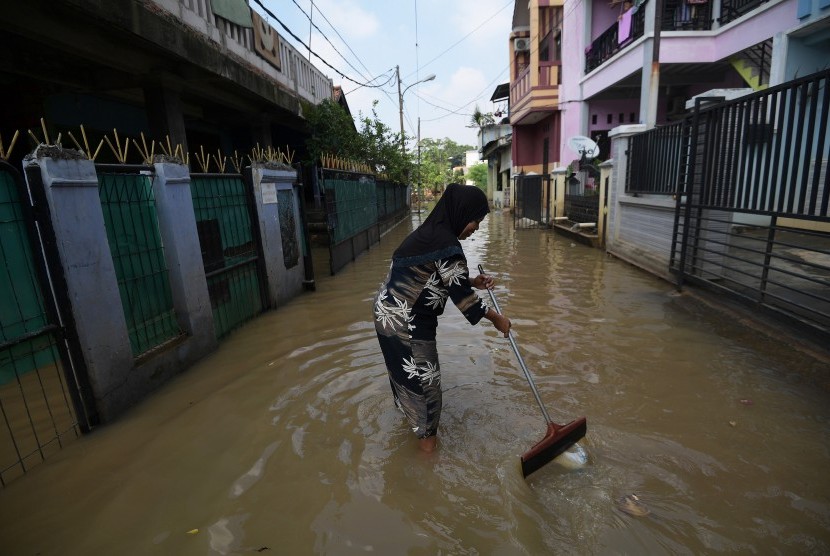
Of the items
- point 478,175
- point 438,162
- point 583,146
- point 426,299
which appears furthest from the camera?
point 438,162

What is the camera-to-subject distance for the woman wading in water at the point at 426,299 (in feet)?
8.42

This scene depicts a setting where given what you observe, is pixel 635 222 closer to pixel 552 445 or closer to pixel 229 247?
pixel 552 445

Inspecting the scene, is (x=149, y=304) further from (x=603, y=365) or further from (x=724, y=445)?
(x=724, y=445)

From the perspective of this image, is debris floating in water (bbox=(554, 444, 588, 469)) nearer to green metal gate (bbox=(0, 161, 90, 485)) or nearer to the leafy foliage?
green metal gate (bbox=(0, 161, 90, 485))

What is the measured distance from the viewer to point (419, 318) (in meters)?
2.70

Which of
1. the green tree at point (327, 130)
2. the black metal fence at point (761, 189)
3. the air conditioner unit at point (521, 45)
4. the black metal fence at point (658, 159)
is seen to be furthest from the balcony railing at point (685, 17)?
the air conditioner unit at point (521, 45)

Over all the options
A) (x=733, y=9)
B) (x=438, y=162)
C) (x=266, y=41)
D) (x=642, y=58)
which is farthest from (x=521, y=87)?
(x=438, y=162)

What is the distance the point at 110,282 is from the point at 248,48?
6099 millimetres

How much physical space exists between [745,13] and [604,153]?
717 centimetres

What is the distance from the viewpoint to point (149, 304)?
3.87m

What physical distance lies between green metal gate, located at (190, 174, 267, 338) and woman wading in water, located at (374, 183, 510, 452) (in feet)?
9.27

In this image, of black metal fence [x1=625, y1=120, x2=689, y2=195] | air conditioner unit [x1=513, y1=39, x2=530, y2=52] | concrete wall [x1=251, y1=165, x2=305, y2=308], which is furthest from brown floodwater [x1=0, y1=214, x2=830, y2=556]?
air conditioner unit [x1=513, y1=39, x2=530, y2=52]

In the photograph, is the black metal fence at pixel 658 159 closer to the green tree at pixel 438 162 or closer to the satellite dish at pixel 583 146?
the satellite dish at pixel 583 146

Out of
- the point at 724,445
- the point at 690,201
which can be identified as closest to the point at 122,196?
the point at 724,445
